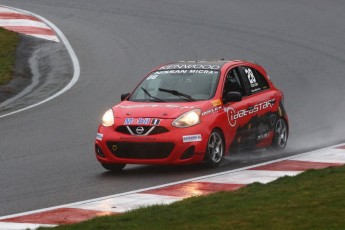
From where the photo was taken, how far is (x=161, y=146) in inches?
519

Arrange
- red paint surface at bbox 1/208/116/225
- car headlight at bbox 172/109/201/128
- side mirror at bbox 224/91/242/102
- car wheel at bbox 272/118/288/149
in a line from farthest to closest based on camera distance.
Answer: car wheel at bbox 272/118/288/149, side mirror at bbox 224/91/242/102, car headlight at bbox 172/109/201/128, red paint surface at bbox 1/208/116/225

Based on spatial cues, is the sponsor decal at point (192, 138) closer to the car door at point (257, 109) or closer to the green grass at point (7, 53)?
the car door at point (257, 109)

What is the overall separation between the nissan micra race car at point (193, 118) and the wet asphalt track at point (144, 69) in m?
0.27

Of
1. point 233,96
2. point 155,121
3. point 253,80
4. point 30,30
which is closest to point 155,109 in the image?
point 155,121

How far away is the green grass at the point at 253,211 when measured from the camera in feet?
28.0

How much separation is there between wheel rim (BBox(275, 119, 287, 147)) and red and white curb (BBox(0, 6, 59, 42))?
37.0ft

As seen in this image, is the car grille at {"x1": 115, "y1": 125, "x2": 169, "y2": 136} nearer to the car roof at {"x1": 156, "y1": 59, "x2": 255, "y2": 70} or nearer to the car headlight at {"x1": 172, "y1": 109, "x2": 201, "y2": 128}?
the car headlight at {"x1": 172, "y1": 109, "x2": 201, "y2": 128}

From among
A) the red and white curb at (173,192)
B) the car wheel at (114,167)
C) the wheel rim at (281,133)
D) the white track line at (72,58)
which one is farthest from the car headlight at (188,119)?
the white track line at (72,58)

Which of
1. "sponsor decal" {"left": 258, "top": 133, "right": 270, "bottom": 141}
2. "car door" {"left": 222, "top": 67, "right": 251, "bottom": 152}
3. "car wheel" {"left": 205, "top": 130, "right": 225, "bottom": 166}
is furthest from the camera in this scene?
"sponsor decal" {"left": 258, "top": 133, "right": 270, "bottom": 141}

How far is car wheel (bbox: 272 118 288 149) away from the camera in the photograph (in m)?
15.2

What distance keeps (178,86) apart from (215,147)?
1.11 meters

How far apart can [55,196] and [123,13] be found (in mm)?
18202

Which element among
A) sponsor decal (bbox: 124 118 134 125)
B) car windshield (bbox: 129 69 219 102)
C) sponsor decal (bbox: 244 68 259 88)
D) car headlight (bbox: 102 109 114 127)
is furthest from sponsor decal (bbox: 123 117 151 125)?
sponsor decal (bbox: 244 68 259 88)

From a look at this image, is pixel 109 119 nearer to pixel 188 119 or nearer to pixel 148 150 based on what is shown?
pixel 148 150
